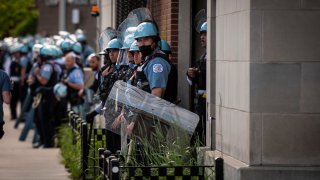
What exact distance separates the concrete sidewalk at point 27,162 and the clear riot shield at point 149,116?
4.11 m

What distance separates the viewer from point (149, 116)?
34.3 feet

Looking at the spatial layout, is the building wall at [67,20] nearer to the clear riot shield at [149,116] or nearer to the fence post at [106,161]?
the clear riot shield at [149,116]

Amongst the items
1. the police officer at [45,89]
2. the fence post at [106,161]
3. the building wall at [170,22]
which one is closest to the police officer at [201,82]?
the building wall at [170,22]

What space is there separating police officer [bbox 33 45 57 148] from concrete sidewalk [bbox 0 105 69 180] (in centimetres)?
53

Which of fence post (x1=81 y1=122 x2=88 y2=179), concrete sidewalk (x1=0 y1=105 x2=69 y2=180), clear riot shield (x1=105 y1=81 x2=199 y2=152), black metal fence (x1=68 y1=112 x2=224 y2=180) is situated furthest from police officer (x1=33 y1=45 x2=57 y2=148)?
black metal fence (x1=68 y1=112 x2=224 y2=180)

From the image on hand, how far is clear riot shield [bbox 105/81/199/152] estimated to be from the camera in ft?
33.8

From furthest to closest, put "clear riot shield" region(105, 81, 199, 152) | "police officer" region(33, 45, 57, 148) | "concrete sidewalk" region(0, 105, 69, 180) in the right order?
1. "police officer" region(33, 45, 57, 148)
2. "concrete sidewalk" region(0, 105, 69, 180)
3. "clear riot shield" region(105, 81, 199, 152)

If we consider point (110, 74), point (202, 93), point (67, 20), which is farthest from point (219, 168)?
point (67, 20)

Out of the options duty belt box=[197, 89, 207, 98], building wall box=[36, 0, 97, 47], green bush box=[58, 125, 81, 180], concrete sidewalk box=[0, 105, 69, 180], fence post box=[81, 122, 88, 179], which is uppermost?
building wall box=[36, 0, 97, 47]

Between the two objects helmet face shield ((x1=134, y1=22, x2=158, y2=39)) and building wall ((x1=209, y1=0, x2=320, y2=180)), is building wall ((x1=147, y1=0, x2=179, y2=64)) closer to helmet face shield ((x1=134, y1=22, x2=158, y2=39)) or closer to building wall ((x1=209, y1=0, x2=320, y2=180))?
helmet face shield ((x1=134, y1=22, x2=158, y2=39))

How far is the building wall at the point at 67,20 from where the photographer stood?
57188mm

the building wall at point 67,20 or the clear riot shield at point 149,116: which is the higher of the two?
the building wall at point 67,20

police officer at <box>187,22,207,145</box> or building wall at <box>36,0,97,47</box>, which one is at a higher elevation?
building wall at <box>36,0,97,47</box>

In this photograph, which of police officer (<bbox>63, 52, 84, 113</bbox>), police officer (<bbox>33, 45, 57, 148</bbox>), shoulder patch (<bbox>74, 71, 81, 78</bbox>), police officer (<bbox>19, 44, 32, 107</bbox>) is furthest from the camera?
police officer (<bbox>19, 44, 32, 107</bbox>)
